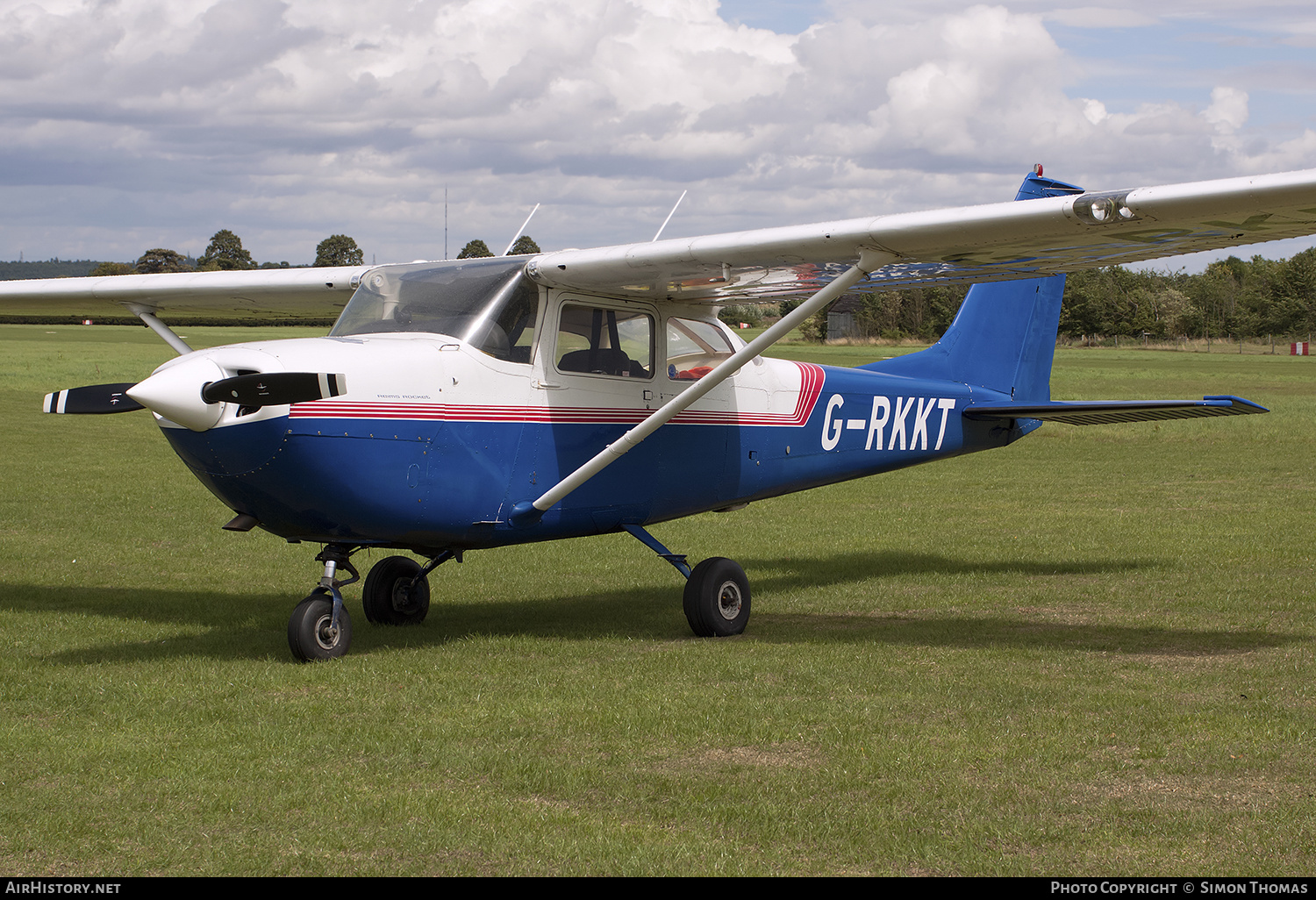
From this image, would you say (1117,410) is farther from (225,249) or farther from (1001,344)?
(225,249)

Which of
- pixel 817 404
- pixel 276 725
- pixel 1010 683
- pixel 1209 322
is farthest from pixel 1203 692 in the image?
pixel 1209 322

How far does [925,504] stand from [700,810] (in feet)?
38.2

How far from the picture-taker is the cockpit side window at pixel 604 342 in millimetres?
8328

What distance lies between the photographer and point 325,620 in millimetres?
7527

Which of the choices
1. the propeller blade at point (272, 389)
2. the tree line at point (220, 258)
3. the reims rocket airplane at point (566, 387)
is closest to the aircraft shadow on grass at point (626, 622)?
the reims rocket airplane at point (566, 387)

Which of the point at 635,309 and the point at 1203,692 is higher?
the point at 635,309

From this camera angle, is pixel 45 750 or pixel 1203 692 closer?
pixel 45 750

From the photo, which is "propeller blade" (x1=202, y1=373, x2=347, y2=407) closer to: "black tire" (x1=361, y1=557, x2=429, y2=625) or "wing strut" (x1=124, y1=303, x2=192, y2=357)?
"black tire" (x1=361, y1=557, x2=429, y2=625)

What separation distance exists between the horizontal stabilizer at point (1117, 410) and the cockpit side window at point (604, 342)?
12.6ft

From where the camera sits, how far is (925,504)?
1594cm

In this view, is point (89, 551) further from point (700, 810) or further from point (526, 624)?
point (700, 810)

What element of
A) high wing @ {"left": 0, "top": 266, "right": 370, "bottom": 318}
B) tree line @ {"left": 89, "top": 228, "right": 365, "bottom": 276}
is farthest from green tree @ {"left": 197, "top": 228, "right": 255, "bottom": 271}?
high wing @ {"left": 0, "top": 266, "right": 370, "bottom": 318}

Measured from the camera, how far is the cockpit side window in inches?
328

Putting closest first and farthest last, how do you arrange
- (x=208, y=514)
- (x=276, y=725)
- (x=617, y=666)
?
(x=276, y=725), (x=617, y=666), (x=208, y=514)
